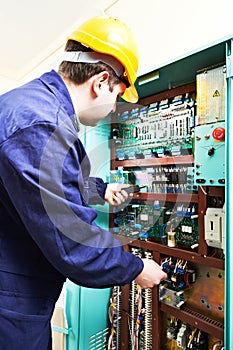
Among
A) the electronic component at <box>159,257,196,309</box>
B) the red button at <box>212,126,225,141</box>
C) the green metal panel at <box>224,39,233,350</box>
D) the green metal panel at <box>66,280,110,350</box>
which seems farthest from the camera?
the green metal panel at <box>66,280,110,350</box>

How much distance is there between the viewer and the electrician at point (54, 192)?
0.61 m

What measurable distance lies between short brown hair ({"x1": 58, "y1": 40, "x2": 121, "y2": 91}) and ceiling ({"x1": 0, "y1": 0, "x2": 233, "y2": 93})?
0.30 m

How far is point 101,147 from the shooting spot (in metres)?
1.61

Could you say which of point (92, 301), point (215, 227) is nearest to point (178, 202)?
point (215, 227)

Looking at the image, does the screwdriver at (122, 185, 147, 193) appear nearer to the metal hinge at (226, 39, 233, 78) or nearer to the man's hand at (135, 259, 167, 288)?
the man's hand at (135, 259, 167, 288)

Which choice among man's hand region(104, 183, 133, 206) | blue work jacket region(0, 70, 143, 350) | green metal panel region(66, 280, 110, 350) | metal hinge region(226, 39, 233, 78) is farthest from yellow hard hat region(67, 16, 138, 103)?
green metal panel region(66, 280, 110, 350)

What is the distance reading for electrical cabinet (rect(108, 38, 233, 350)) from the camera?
969 mm

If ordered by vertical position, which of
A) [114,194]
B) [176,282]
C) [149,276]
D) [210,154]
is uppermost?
[210,154]

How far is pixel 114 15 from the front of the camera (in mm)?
1759

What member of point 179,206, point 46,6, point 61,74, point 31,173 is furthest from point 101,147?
point 46,6

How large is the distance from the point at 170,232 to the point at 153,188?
0.83ft

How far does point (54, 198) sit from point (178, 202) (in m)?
0.79

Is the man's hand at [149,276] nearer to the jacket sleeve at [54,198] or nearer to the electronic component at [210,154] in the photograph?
the jacket sleeve at [54,198]

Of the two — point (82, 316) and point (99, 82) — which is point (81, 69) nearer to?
point (99, 82)
